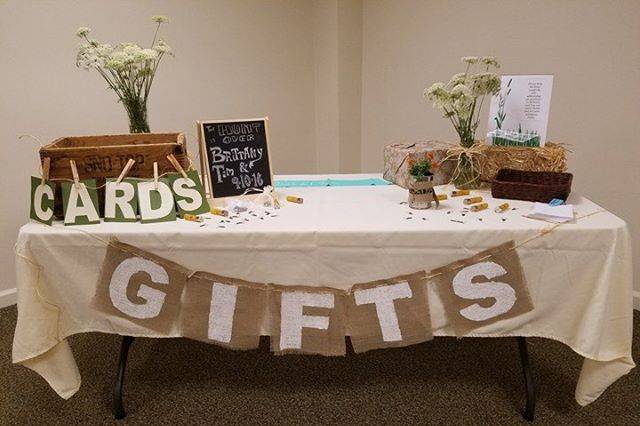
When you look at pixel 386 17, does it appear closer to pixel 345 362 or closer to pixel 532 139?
pixel 532 139

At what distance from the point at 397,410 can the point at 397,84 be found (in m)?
2.02

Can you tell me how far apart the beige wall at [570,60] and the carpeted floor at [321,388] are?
0.80 metres

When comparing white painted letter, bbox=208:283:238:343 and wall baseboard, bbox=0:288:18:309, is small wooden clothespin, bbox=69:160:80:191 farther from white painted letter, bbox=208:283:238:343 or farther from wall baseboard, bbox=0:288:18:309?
wall baseboard, bbox=0:288:18:309

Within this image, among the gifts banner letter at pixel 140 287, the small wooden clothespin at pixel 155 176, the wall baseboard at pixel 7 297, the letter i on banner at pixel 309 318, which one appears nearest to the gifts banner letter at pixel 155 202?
the small wooden clothespin at pixel 155 176

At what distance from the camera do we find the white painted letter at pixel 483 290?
1.26 metres

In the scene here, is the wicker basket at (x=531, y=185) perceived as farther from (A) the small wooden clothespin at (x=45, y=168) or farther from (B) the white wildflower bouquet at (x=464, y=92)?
(A) the small wooden clothespin at (x=45, y=168)

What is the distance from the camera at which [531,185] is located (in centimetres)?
147

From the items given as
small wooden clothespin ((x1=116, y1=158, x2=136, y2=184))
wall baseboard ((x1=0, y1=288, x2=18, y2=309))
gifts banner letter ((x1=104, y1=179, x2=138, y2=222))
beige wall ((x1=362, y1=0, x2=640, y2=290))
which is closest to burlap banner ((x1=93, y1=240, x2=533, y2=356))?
gifts banner letter ((x1=104, y1=179, x2=138, y2=222))

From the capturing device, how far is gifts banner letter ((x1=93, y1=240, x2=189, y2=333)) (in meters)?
1.31

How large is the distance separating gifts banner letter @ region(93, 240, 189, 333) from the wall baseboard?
143 cm

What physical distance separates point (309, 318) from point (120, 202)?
660mm

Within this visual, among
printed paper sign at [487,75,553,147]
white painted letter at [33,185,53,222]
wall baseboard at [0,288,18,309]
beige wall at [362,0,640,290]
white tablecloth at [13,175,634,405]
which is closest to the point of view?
white tablecloth at [13,175,634,405]

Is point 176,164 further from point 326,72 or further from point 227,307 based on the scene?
point 326,72

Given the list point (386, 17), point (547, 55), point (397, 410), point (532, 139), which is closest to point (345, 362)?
point (397, 410)
